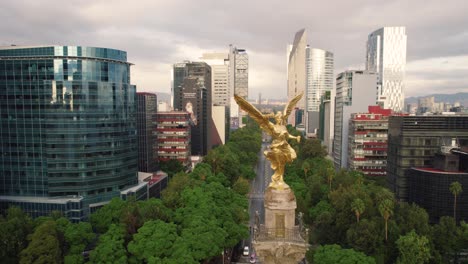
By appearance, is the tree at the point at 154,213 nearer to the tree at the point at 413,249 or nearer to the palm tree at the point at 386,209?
the palm tree at the point at 386,209

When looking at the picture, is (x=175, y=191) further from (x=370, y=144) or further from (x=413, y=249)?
(x=370, y=144)

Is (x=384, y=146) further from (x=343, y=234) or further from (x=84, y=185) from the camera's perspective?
(x=84, y=185)

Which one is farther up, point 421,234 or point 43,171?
point 43,171

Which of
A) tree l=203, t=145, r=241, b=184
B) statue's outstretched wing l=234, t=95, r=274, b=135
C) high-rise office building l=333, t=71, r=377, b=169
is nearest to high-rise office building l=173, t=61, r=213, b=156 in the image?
tree l=203, t=145, r=241, b=184

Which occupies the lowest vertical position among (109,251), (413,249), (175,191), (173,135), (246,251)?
(246,251)

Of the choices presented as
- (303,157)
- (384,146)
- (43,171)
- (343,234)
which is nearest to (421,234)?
(343,234)

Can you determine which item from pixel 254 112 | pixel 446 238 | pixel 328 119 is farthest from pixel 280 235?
pixel 328 119

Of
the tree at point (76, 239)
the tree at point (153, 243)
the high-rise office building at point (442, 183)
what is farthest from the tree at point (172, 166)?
the high-rise office building at point (442, 183)
